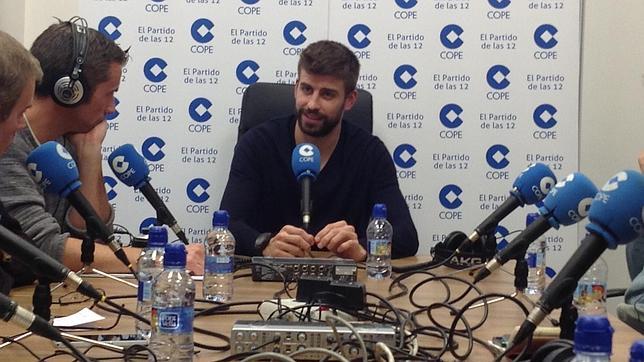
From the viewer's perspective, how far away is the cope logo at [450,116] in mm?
3479

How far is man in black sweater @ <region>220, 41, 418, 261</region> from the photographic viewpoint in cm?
289

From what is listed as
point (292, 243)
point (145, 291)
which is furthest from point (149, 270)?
point (292, 243)

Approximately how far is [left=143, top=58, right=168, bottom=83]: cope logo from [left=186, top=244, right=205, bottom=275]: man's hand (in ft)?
5.09

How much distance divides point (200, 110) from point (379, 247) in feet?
4.94

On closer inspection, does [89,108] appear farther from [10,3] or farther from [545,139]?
[545,139]

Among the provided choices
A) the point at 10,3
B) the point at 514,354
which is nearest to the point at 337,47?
the point at 10,3

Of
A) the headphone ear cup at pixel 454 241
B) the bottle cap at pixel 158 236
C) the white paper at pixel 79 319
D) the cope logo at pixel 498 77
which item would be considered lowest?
the white paper at pixel 79 319

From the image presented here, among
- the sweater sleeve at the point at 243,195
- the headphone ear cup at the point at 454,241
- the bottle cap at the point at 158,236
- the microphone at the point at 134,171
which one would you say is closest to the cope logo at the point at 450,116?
the sweater sleeve at the point at 243,195

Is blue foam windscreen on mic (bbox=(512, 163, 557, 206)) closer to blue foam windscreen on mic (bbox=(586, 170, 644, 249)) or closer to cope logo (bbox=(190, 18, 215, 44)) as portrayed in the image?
blue foam windscreen on mic (bbox=(586, 170, 644, 249))

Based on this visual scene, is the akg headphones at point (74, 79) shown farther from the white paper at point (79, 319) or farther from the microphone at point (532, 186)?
the microphone at point (532, 186)

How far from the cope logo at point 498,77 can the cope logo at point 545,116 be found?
177 millimetres

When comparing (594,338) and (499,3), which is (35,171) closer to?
(594,338)

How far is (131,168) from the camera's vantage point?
1988 mm

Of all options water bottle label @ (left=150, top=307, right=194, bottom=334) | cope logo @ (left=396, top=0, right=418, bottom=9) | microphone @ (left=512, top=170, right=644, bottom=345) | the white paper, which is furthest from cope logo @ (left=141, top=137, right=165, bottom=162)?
microphone @ (left=512, top=170, right=644, bottom=345)
